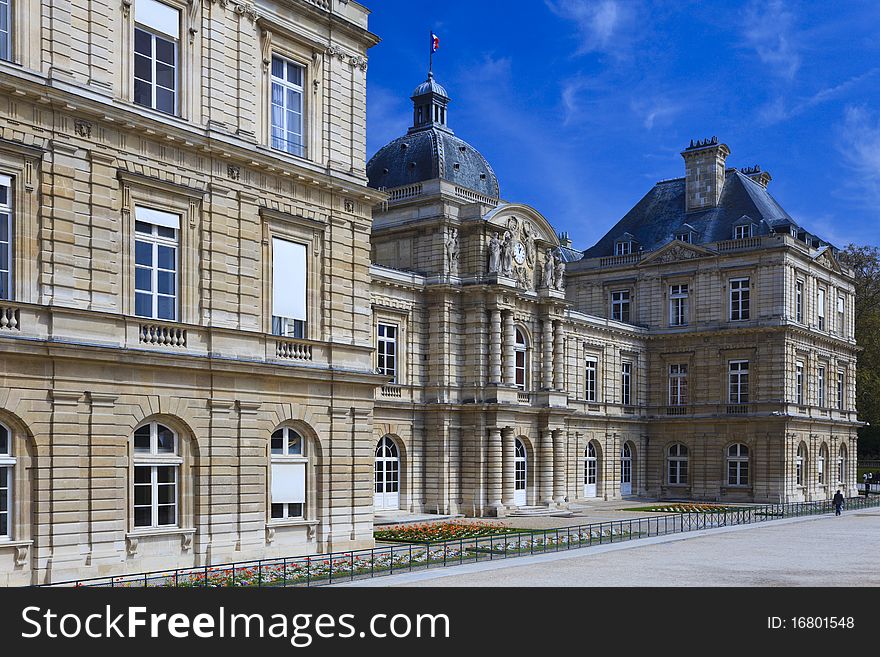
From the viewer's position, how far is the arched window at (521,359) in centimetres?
4978

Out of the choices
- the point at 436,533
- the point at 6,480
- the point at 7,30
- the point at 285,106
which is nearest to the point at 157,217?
the point at 7,30

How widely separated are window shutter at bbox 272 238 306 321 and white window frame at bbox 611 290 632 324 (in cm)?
4064

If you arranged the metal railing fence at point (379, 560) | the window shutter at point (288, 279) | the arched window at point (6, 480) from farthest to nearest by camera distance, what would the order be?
1. the window shutter at point (288, 279)
2. the metal railing fence at point (379, 560)
3. the arched window at point (6, 480)

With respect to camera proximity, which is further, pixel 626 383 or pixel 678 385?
pixel 678 385

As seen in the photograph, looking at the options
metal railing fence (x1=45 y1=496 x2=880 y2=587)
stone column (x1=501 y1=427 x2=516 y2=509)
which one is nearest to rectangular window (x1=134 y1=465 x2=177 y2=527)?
metal railing fence (x1=45 y1=496 x2=880 y2=587)

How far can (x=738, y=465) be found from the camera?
60.6 meters

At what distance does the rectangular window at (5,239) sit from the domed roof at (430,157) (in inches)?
1211

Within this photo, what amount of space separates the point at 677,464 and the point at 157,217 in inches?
1794

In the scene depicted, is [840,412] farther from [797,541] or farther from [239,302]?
[239,302]

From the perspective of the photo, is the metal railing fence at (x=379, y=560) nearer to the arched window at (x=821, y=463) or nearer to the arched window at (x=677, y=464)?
the arched window at (x=677, y=464)

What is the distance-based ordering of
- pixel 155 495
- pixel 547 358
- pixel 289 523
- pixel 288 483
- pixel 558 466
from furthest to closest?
pixel 558 466
pixel 547 358
pixel 288 483
pixel 289 523
pixel 155 495

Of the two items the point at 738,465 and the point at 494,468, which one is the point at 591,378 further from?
the point at 494,468

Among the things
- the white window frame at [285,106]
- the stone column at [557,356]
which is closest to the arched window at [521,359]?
the stone column at [557,356]

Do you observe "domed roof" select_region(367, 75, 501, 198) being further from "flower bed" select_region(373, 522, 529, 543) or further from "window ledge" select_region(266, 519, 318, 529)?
"window ledge" select_region(266, 519, 318, 529)
